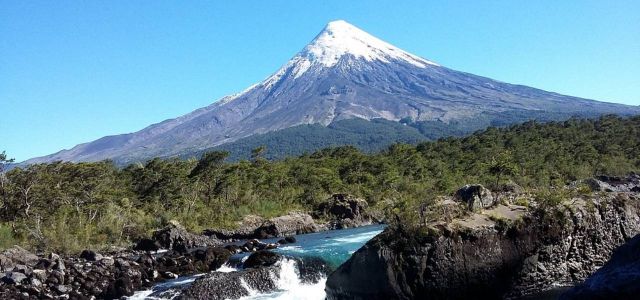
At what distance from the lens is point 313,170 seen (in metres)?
55.5

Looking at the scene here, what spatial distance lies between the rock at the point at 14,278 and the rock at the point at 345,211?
27.5m

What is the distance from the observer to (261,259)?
67.0ft

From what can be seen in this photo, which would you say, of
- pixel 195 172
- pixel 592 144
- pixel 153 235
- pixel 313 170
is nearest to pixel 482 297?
pixel 153 235

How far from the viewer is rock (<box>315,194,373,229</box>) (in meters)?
44.3

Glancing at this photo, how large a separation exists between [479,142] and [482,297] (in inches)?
2545

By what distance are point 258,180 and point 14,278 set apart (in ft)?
108

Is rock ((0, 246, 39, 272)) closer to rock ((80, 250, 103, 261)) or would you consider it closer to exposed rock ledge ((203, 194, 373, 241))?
rock ((80, 250, 103, 261))

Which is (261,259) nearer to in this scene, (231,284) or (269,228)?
(231,284)

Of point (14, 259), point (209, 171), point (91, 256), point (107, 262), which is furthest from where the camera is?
point (209, 171)

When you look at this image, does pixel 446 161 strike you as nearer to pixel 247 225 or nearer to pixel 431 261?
pixel 247 225

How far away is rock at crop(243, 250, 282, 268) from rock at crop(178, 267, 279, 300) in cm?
152

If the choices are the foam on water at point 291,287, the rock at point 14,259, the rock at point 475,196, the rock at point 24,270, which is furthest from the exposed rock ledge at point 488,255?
the rock at point 14,259

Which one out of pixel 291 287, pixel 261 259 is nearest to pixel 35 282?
pixel 261 259

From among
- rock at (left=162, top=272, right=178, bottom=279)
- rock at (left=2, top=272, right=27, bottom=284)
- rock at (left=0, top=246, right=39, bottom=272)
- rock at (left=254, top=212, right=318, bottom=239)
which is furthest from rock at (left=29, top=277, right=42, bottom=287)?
rock at (left=254, top=212, right=318, bottom=239)
